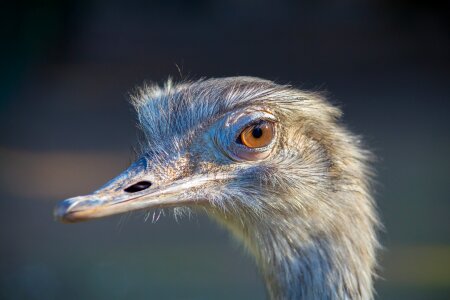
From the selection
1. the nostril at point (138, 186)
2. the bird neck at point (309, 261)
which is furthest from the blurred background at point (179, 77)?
the nostril at point (138, 186)

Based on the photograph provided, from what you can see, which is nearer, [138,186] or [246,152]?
[138,186]

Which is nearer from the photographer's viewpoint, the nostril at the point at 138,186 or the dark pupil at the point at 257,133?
the nostril at the point at 138,186

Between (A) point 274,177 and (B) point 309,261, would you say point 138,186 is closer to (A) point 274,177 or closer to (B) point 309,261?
(A) point 274,177

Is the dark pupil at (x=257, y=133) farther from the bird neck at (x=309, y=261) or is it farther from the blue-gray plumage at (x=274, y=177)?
the bird neck at (x=309, y=261)

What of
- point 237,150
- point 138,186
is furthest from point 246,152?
point 138,186

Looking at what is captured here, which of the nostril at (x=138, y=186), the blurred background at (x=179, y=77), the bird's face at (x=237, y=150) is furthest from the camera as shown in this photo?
the blurred background at (x=179, y=77)

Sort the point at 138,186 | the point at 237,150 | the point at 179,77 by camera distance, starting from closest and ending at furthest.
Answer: the point at 138,186, the point at 237,150, the point at 179,77

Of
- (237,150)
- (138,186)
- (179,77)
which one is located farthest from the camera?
(179,77)
